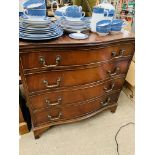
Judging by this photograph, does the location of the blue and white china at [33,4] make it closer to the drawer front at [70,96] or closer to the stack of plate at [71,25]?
the stack of plate at [71,25]

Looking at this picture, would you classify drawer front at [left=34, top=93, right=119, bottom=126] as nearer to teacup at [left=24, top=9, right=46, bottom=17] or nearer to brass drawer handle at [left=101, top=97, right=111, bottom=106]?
brass drawer handle at [left=101, top=97, right=111, bottom=106]

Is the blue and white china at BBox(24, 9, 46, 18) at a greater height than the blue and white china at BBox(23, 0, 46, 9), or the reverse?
the blue and white china at BBox(23, 0, 46, 9)

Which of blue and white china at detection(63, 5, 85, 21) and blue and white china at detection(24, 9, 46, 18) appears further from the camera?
blue and white china at detection(63, 5, 85, 21)

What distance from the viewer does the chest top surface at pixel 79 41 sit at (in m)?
0.95

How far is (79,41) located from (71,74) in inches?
9.7

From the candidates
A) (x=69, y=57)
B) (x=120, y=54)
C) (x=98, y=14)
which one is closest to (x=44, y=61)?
(x=69, y=57)

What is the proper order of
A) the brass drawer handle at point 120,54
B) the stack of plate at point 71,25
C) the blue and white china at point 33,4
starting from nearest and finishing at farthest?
the blue and white china at point 33,4, the stack of plate at point 71,25, the brass drawer handle at point 120,54

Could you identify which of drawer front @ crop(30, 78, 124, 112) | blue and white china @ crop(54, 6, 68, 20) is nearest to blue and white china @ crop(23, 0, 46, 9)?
blue and white china @ crop(54, 6, 68, 20)

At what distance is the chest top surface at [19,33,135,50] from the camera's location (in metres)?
0.95

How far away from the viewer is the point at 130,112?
182cm

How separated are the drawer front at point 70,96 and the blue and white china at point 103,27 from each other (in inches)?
16.9

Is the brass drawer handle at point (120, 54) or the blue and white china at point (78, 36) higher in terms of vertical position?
the blue and white china at point (78, 36)

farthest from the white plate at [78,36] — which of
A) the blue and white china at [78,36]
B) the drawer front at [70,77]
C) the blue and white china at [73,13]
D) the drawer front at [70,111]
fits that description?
the drawer front at [70,111]
